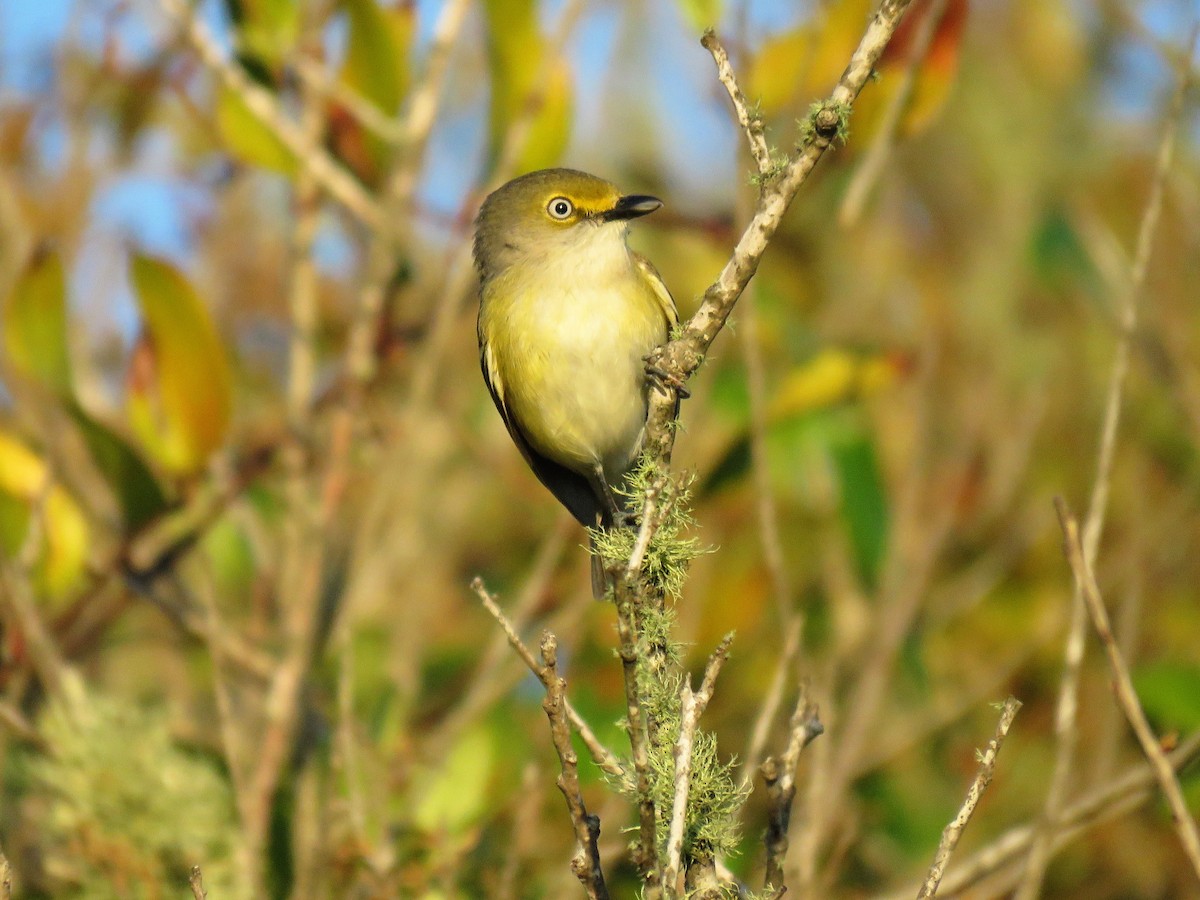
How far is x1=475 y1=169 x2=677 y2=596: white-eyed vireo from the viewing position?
14.6ft

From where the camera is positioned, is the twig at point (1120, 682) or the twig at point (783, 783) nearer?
the twig at point (1120, 682)

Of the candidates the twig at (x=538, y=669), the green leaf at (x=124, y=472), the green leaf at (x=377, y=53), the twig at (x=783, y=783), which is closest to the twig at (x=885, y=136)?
the green leaf at (x=377, y=53)

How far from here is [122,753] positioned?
456cm

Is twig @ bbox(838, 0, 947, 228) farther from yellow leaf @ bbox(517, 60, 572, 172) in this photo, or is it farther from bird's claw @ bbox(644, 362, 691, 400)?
bird's claw @ bbox(644, 362, 691, 400)

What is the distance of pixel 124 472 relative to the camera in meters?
5.00

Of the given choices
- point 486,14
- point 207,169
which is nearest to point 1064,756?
point 486,14

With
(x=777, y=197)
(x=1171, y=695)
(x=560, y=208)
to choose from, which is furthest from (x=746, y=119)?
(x=1171, y=695)

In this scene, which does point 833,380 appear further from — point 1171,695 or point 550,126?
point 1171,695

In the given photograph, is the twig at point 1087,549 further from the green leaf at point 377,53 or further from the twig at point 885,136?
the green leaf at point 377,53

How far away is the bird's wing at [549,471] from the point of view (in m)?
4.84

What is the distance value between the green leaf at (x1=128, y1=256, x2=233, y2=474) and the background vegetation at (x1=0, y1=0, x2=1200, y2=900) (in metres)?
0.02

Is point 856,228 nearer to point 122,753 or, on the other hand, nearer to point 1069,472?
point 1069,472

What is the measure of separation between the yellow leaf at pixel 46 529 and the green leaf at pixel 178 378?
0.38m

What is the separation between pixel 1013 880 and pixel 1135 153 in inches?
236
